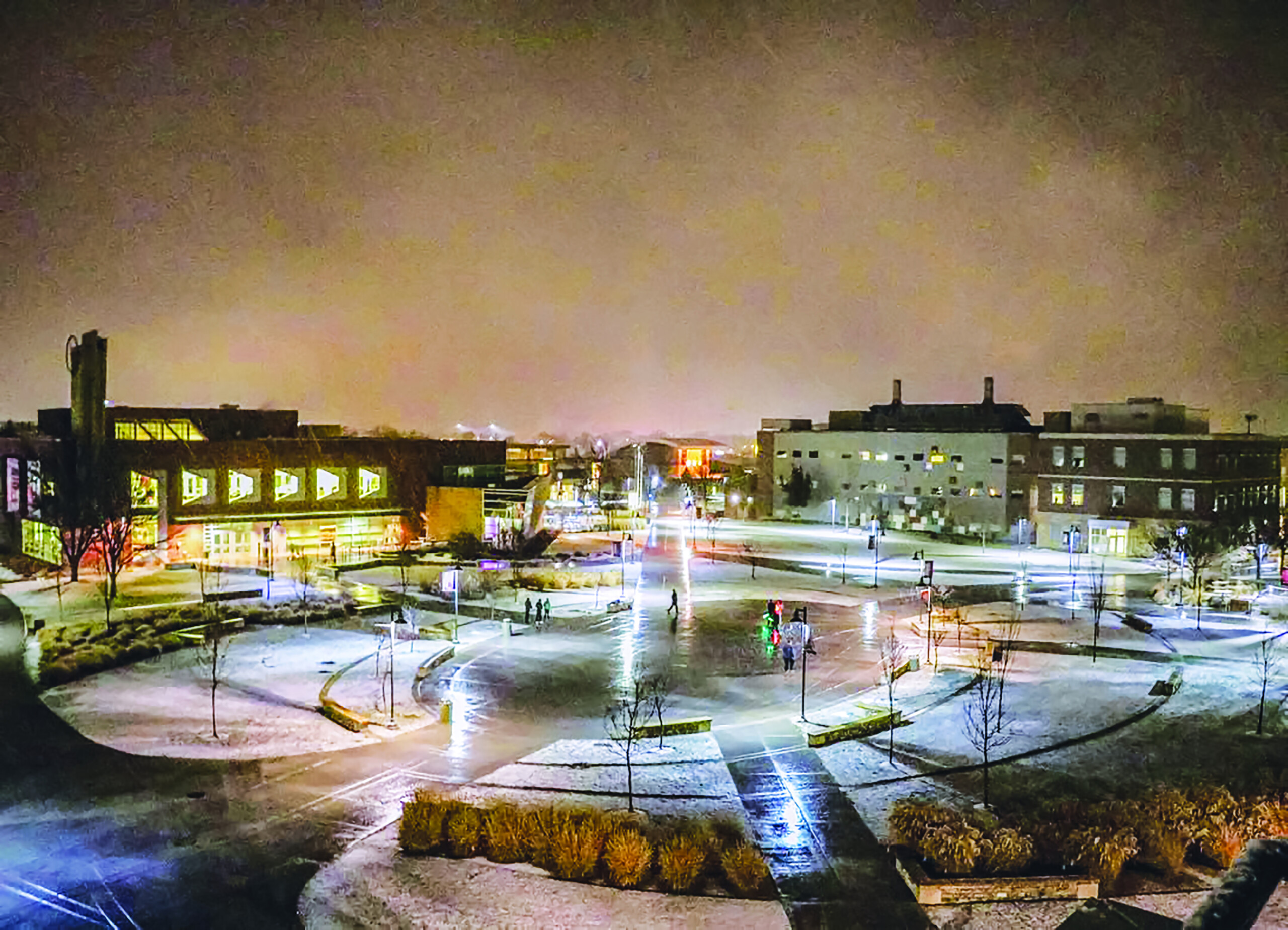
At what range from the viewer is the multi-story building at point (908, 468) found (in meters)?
62.9

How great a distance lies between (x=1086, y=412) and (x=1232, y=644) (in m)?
34.3

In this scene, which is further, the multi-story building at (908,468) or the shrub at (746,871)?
the multi-story building at (908,468)

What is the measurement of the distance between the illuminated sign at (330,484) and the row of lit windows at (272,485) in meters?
0.03

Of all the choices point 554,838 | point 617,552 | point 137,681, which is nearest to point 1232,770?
point 554,838

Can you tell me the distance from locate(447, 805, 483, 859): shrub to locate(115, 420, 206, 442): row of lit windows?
4048 centimetres

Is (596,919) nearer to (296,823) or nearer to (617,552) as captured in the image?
(296,823)

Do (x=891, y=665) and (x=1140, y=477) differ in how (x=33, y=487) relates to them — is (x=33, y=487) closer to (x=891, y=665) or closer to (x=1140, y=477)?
(x=891, y=665)

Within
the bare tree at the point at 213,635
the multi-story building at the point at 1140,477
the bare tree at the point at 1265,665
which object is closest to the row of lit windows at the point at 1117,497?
the multi-story building at the point at 1140,477

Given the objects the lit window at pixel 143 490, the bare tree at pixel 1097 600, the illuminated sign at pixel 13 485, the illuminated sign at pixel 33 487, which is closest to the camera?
the bare tree at pixel 1097 600

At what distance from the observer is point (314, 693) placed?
21828 mm

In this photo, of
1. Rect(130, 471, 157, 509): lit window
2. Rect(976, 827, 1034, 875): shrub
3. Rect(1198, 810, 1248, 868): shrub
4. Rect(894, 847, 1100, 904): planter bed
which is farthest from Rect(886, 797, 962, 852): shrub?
Rect(130, 471, 157, 509): lit window

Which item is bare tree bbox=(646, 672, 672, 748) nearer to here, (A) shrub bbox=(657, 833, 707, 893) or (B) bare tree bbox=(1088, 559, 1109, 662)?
(A) shrub bbox=(657, 833, 707, 893)

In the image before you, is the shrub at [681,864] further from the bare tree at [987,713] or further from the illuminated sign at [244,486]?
the illuminated sign at [244,486]

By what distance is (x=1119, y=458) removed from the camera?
5509 cm
